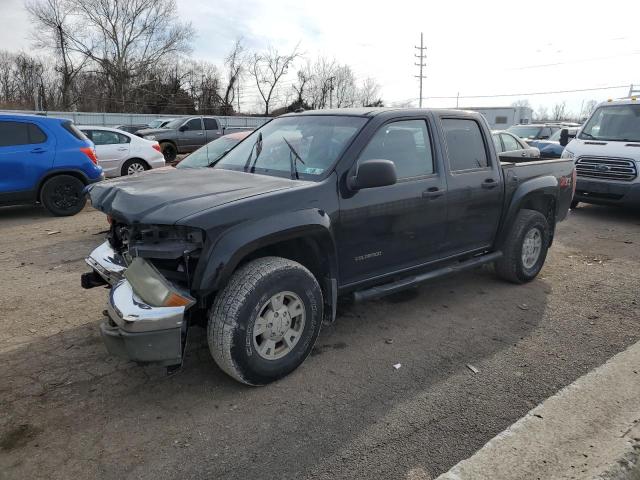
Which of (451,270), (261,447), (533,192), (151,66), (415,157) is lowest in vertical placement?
(261,447)

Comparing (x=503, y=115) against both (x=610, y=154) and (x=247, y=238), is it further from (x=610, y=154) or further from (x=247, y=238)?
(x=247, y=238)

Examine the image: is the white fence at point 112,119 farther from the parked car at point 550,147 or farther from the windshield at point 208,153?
the windshield at point 208,153

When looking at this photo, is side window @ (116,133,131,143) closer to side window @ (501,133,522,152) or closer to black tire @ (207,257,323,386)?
side window @ (501,133,522,152)

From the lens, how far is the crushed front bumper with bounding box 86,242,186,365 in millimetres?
2809

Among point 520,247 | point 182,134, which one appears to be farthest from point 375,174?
point 182,134

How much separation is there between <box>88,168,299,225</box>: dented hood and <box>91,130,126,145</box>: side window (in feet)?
28.8

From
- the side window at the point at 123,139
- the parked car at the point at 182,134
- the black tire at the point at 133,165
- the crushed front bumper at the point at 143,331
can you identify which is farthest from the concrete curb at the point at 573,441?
the parked car at the point at 182,134

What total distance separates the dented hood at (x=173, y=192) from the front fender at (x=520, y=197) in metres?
2.63

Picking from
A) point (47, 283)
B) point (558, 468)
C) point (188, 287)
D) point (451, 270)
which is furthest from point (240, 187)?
point (47, 283)

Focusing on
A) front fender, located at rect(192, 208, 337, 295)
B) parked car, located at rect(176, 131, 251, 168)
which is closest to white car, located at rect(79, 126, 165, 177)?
parked car, located at rect(176, 131, 251, 168)

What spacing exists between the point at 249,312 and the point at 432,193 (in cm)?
200

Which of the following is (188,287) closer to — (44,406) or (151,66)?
(44,406)

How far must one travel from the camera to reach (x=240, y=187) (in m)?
Answer: 3.42

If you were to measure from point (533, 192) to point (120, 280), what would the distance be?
13.9 feet
